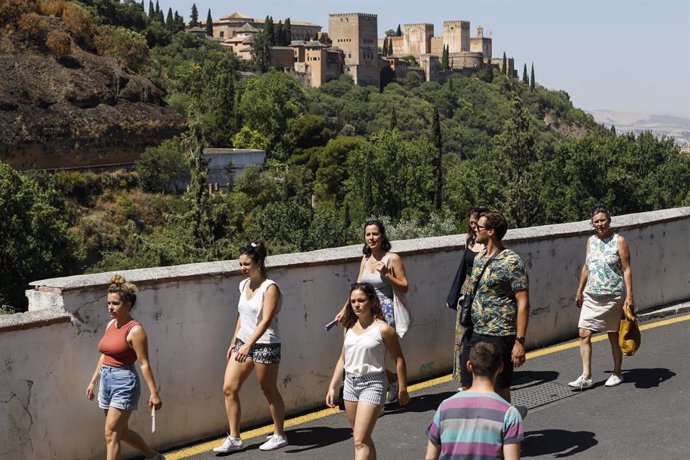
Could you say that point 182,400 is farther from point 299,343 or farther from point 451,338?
point 451,338

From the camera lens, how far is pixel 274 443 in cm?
770

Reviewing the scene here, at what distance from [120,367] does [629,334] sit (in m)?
4.59

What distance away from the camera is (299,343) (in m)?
8.67

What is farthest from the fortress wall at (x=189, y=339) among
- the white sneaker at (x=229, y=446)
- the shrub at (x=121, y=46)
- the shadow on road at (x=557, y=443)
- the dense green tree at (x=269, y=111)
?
the dense green tree at (x=269, y=111)

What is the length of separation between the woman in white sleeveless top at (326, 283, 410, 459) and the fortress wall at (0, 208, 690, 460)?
1613mm

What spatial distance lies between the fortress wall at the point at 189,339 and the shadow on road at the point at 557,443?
190 cm

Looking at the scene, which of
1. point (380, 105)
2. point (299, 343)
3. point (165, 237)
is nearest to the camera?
point (299, 343)

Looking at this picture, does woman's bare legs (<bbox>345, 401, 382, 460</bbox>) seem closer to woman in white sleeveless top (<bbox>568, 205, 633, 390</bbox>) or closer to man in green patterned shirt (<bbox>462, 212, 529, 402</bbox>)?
man in green patterned shirt (<bbox>462, 212, 529, 402</bbox>)

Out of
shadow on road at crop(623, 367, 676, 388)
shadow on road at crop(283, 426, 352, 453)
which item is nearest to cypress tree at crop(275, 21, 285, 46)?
shadow on road at crop(623, 367, 676, 388)

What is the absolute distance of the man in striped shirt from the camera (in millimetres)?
4730

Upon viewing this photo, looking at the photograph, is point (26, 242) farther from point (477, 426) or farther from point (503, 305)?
point (477, 426)

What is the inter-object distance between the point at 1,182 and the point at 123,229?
2115 cm

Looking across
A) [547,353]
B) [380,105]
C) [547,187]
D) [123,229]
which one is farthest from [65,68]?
[380,105]

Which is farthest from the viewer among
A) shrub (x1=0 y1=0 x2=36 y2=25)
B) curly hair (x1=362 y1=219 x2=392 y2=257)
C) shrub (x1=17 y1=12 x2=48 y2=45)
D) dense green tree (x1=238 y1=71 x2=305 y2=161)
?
dense green tree (x1=238 y1=71 x2=305 y2=161)
